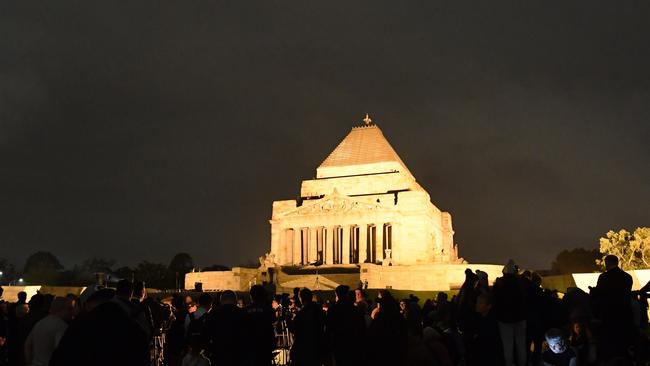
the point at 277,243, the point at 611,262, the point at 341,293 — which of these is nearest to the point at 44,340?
the point at 341,293

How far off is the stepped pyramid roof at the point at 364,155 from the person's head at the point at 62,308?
6847cm

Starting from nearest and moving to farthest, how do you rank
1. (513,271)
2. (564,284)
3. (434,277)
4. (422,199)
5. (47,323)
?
(47,323), (513,271), (564,284), (434,277), (422,199)

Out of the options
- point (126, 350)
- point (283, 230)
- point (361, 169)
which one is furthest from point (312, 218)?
point (126, 350)

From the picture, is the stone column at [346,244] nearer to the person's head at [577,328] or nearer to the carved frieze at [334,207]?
the carved frieze at [334,207]

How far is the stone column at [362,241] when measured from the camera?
70312 millimetres

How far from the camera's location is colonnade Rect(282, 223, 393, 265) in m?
70.4

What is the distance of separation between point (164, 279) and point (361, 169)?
26195 mm

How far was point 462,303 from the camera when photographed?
11.5 m

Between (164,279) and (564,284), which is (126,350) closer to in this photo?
(564,284)

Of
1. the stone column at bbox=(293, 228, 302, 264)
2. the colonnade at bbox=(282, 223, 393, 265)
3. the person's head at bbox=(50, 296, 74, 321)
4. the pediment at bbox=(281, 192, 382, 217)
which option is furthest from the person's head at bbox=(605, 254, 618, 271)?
the stone column at bbox=(293, 228, 302, 264)

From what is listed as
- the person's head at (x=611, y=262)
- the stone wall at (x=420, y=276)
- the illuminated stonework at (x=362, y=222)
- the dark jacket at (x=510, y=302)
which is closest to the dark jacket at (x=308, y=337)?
the dark jacket at (x=510, y=302)

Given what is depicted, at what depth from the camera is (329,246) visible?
Result: 71188mm

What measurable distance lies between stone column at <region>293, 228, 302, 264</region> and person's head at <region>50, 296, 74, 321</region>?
6353 centimetres

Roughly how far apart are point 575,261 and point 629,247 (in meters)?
44.2
